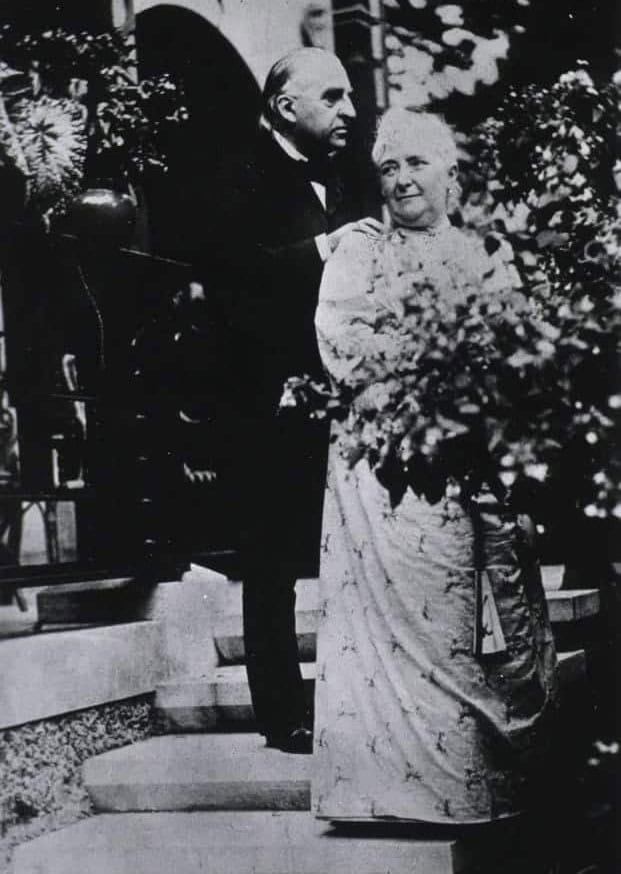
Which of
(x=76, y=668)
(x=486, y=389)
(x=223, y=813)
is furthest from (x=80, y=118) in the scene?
(x=486, y=389)

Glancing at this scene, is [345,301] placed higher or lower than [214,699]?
higher

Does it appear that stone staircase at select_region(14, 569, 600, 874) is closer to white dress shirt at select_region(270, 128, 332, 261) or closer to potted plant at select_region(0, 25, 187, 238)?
white dress shirt at select_region(270, 128, 332, 261)

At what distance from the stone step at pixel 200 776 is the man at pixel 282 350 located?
0.11 metres

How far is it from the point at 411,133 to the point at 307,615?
1752mm

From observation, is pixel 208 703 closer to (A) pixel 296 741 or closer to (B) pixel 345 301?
(A) pixel 296 741

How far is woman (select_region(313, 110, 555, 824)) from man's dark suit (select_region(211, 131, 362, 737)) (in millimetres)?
411

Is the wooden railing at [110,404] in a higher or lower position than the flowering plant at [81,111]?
lower

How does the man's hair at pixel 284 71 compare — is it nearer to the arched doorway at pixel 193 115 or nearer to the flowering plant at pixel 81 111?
the flowering plant at pixel 81 111

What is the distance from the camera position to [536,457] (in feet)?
7.50

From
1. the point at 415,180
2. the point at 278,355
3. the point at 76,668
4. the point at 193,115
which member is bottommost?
the point at 76,668

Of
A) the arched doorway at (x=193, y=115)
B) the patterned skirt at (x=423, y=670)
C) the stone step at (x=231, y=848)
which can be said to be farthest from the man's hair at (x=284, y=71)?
the stone step at (x=231, y=848)

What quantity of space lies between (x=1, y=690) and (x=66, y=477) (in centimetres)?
92

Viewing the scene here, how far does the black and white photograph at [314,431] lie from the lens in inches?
97.3

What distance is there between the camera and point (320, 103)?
388 cm
